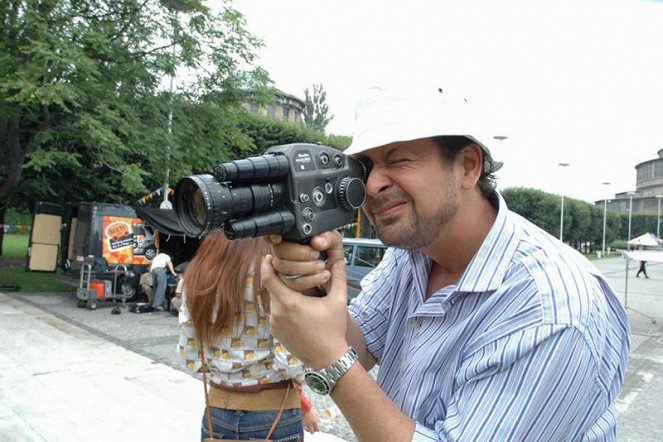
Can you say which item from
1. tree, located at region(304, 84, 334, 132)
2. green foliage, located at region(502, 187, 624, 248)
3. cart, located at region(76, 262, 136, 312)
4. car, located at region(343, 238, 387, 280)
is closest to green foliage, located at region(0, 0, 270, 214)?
cart, located at region(76, 262, 136, 312)

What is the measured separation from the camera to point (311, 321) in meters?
1.20

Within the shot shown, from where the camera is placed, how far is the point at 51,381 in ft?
18.6

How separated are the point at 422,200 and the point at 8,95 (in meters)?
11.4

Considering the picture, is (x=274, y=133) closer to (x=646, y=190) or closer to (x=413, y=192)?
(x=413, y=192)

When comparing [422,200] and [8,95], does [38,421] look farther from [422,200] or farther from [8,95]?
[8,95]

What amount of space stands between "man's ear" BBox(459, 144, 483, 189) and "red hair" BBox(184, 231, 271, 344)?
1.20m

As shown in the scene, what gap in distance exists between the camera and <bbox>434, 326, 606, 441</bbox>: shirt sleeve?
1.00 m

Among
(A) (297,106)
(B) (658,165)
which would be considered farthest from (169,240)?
(B) (658,165)

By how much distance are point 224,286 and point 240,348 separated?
0.30 meters

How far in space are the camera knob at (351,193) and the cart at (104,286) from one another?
10706 mm

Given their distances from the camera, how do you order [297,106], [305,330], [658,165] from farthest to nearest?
[658,165], [297,106], [305,330]

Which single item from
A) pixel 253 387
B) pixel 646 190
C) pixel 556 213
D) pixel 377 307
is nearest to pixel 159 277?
pixel 253 387

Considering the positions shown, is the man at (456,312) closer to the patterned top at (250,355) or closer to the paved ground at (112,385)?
the patterned top at (250,355)

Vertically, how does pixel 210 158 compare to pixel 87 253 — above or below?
above
